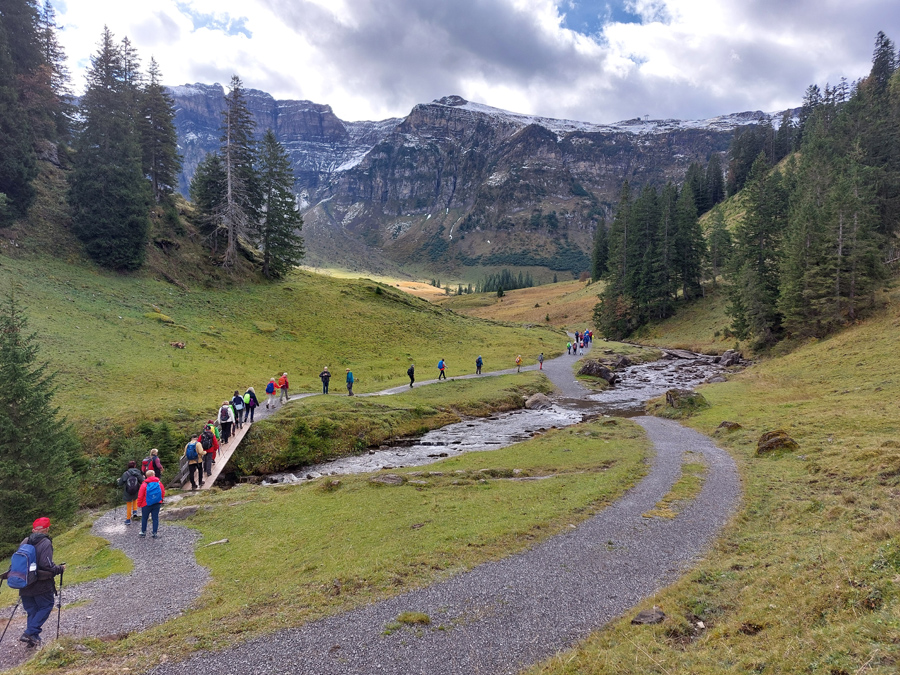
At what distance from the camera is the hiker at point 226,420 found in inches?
961

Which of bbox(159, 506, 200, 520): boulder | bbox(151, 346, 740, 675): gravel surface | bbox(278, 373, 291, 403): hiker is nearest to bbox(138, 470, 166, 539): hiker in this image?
bbox(159, 506, 200, 520): boulder

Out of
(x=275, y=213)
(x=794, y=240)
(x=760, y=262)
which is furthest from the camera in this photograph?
(x=275, y=213)

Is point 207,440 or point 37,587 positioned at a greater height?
point 37,587

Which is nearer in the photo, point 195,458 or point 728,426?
point 195,458

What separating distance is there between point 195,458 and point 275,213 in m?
52.6

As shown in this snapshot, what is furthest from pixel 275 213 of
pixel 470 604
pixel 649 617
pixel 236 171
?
pixel 649 617

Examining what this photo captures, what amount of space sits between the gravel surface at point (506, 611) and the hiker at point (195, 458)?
559 inches

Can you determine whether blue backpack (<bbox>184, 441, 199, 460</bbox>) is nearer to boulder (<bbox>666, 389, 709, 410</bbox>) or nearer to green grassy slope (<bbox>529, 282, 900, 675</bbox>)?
green grassy slope (<bbox>529, 282, 900, 675</bbox>)

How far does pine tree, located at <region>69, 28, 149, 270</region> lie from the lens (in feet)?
151

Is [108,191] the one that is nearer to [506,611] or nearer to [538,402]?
[538,402]

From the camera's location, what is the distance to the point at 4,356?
15.9 m

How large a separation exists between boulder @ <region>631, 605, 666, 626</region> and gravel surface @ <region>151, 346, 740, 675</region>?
535 millimetres

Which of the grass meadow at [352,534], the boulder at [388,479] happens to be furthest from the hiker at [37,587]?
→ the boulder at [388,479]

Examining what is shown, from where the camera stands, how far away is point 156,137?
193 feet
